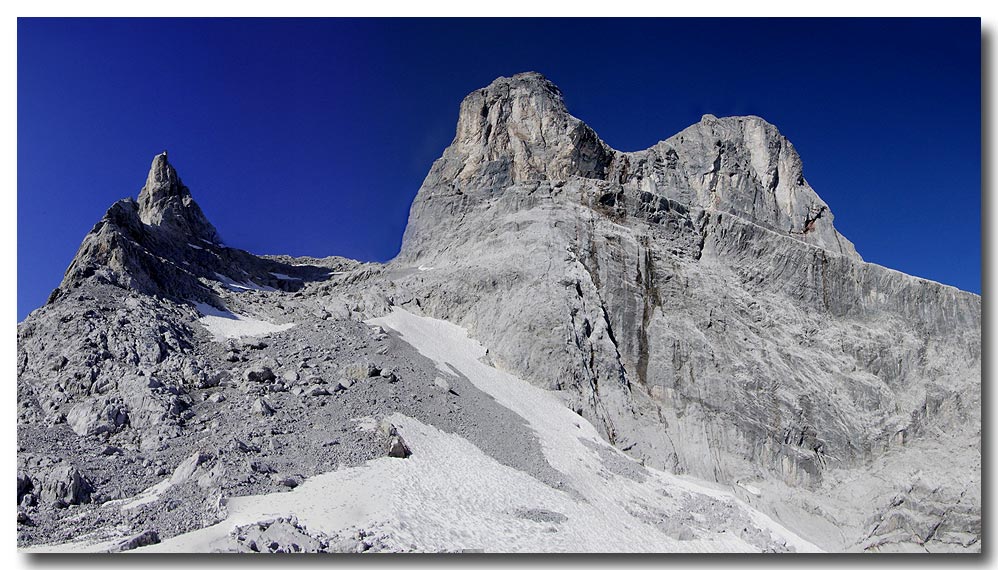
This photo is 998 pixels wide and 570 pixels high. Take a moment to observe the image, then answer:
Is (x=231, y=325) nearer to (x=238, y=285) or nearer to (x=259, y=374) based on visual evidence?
(x=259, y=374)

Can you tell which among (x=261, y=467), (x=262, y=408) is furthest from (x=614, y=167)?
(x=261, y=467)

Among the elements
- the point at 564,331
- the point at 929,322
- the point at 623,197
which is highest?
the point at 623,197

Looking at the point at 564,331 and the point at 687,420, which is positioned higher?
the point at 564,331

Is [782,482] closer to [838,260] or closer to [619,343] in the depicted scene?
[619,343]

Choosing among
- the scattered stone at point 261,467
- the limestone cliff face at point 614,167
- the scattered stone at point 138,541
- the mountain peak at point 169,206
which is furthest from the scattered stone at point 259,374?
the mountain peak at point 169,206

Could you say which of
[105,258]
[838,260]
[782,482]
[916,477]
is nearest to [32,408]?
[105,258]

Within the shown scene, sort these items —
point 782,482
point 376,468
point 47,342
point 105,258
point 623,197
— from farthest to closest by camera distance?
1. point 623,197
2. point 782,482
3. point 105,258
4. point 47,342
5. point 376,468
